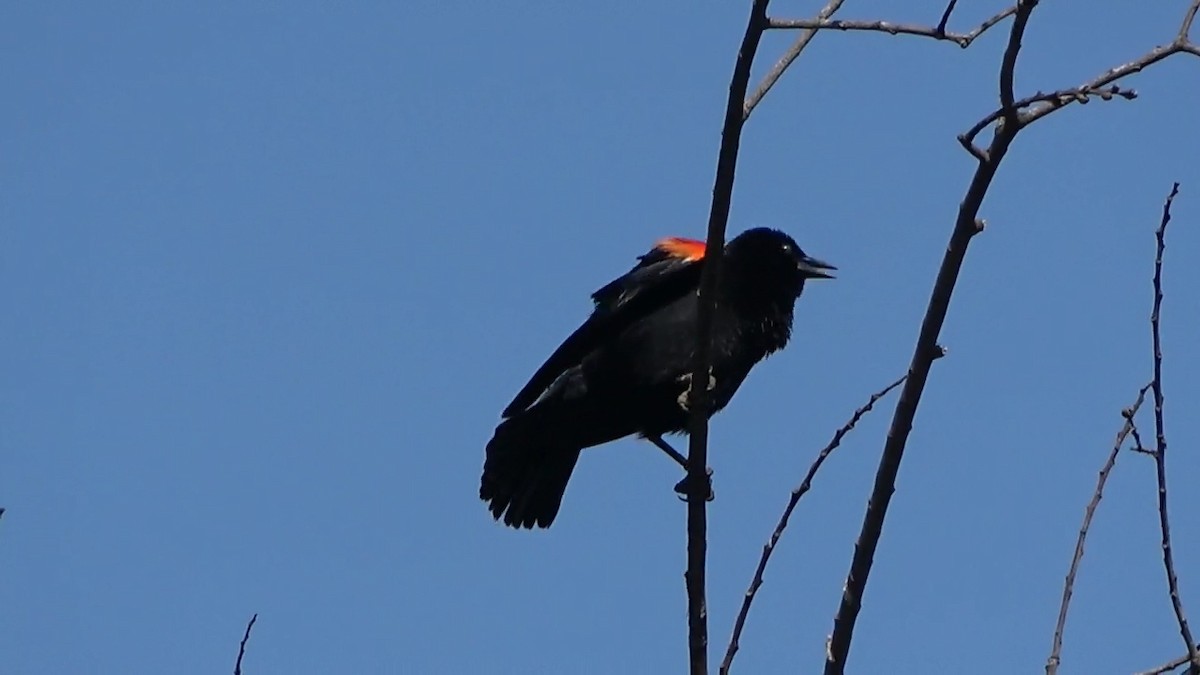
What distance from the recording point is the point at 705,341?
364 centimetres

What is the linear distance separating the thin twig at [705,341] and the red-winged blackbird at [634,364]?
142 centimetres

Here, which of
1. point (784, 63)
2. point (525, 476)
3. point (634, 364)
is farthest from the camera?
point (525, 476)

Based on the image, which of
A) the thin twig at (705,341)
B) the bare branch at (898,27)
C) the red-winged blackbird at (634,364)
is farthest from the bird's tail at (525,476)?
the bare branch at (898,27)

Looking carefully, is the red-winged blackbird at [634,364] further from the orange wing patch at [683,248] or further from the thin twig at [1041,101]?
the thin twig at [1041,101]

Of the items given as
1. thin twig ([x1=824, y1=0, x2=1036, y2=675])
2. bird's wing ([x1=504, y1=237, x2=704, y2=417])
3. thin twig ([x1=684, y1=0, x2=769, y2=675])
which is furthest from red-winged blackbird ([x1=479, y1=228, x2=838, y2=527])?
thin twig ([x1=824, y1=0, x2=1036, y2=675])

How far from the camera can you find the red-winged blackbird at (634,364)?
5.32 metres

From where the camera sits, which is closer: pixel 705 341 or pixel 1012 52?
pixel 1012 52

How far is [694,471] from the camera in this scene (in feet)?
11.9

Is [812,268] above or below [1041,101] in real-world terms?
above

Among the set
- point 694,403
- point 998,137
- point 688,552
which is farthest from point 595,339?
point 998,137

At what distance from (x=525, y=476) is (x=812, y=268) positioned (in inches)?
54.1

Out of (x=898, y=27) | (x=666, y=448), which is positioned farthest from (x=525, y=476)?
(x=898, y=27)

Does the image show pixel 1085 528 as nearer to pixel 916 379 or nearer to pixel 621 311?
pixel 916 379

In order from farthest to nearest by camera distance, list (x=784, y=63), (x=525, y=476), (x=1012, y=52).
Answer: (x=525, y=476) < (x=784, y=63) < (x=1012, y=52)
